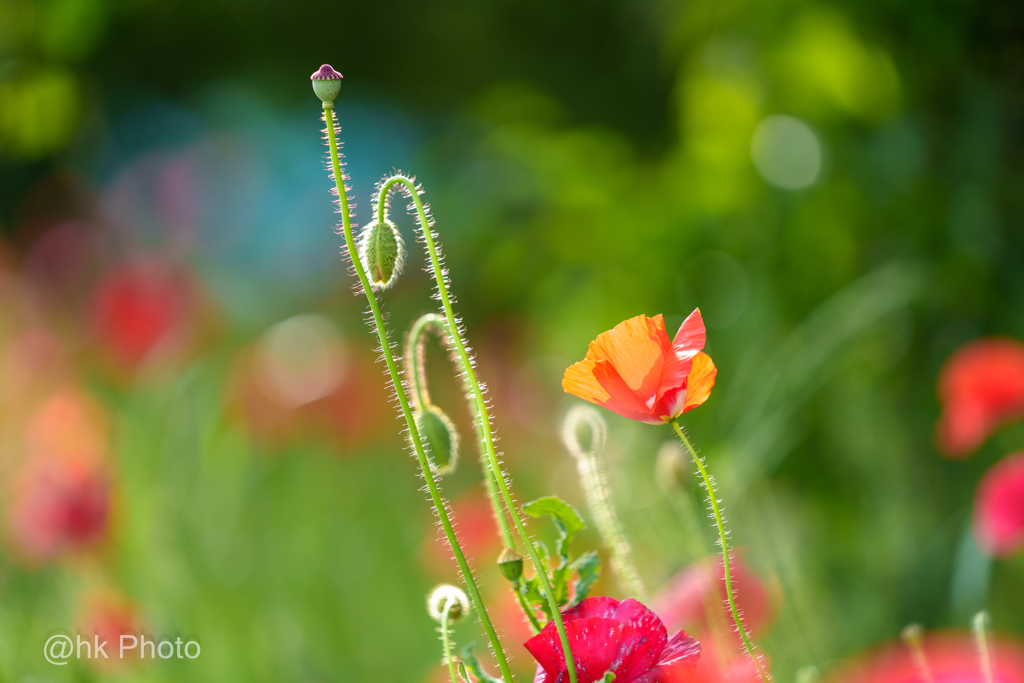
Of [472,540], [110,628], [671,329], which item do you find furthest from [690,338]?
[671,329]

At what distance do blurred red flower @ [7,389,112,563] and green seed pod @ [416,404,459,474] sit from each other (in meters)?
0.87

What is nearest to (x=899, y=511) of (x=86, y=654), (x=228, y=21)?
(x=86, y=654)

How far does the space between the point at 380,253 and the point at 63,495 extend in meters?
0.93

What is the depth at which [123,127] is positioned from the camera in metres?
3.34

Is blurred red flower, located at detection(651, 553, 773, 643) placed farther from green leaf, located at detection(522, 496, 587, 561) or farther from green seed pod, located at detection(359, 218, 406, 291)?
green seed pod, located at detection(359, 218, 406, 291)

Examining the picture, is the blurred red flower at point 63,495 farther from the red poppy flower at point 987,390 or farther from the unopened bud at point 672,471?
the red poppy flower at point 987,390

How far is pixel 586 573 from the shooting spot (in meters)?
0.32

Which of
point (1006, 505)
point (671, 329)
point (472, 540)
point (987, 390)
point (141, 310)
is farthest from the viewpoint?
point (141, 310)

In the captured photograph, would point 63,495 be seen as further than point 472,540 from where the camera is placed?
No

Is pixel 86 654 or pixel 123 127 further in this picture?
pixel 123 127

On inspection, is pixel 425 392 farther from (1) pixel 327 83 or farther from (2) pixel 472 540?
(2) pixel 472 540

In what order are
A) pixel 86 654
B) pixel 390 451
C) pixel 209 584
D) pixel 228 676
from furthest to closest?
pixel 390 451 < pixel 209 584 < pixel 228 676 < pixel 86 654

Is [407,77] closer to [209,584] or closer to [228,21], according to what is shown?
[228,21]

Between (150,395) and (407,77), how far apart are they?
159cm
